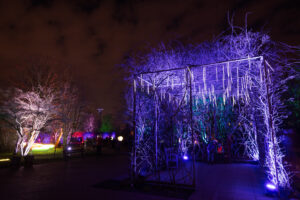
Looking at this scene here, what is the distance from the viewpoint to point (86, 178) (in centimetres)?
588

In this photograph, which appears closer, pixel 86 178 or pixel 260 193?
pixel 260 193

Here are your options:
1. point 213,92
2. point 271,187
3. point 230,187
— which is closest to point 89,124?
point 213,92

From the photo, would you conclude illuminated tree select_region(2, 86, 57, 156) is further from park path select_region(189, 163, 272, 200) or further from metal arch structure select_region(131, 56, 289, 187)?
park path select_region(189, 163, 272, 200)

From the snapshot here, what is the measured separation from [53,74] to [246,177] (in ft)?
38.9

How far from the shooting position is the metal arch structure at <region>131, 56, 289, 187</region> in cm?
432

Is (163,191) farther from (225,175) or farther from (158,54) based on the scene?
(158,54)

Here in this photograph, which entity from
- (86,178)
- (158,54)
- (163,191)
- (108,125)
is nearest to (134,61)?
(158,54)

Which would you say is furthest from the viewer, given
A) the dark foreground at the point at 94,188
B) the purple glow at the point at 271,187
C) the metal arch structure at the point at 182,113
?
the metal arch structure at the point at 182,113

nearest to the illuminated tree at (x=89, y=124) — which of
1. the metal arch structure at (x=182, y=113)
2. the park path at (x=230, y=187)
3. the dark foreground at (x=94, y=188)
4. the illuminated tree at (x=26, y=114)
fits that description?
the illuminated tree at (x=26, y=114)

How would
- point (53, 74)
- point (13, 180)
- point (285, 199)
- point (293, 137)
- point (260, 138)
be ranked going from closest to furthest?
point (285, 199) < point (13, 180) < point (260, 138) < point (53, 74) < point (293, 137)

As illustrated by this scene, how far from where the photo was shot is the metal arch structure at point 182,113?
4.32 meters

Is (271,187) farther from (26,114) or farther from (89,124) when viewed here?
(89,124)

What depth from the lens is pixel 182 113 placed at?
8.00 metres

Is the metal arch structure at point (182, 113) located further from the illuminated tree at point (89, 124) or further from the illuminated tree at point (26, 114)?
the illuminated tree at point (89, 124)
